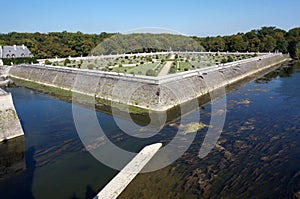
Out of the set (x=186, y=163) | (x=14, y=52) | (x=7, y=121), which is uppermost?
(x=14, y=52)

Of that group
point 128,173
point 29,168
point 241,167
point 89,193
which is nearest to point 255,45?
point 241,167

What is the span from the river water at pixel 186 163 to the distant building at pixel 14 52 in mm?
34582

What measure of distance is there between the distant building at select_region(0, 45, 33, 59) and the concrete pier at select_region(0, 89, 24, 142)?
3795 cm

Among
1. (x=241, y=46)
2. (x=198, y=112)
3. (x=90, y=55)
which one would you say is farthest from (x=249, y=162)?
(x=241, y=46)

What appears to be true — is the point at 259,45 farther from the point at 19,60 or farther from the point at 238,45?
the point at 19,60

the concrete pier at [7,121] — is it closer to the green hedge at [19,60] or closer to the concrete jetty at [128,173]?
the concrete jetty at [128,173]

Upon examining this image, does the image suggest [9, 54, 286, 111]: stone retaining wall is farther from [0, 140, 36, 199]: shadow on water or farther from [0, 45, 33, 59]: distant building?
[0, 45, 33, 59]: distant building

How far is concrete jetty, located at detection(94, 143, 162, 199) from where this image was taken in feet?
30.6

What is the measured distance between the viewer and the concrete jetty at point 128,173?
9.32 meters

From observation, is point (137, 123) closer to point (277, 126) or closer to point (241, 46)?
point (277, 126)

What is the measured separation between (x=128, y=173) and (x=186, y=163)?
9.57 feet

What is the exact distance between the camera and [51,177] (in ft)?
35.8

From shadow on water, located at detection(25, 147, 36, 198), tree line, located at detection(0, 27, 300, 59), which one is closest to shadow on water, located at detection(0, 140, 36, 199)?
shadow on water, located at detection(25, 147, 36, 198)

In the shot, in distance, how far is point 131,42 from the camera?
51.5 metres
